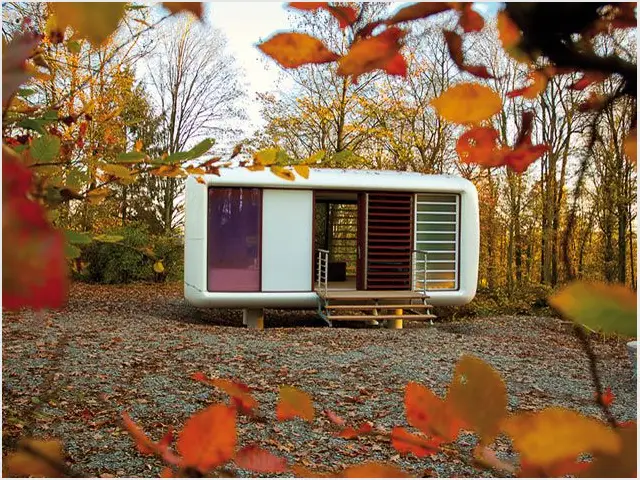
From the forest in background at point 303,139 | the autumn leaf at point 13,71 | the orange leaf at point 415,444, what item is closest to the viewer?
the autumn leaf at point 13,71

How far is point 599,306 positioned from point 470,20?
0.78ft

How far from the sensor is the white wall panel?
768cm

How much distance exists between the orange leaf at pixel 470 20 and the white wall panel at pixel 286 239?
727 cm

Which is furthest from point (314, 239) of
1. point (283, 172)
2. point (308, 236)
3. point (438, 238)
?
point (283, 172)

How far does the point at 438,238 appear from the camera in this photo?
8.41m

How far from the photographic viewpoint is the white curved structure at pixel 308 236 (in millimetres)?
7547

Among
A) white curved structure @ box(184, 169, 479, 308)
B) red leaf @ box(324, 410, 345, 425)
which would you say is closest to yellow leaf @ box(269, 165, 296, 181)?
red leaf @ box(324, 410, 345, 425)

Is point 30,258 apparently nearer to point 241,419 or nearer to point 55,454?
point 55,454

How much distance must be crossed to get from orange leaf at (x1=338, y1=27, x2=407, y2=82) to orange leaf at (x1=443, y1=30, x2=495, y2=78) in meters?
0.04

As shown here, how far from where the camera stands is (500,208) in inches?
464

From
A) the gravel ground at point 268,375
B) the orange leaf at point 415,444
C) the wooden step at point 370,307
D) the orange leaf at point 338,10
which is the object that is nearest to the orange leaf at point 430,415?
the orange leaf at point 415,444

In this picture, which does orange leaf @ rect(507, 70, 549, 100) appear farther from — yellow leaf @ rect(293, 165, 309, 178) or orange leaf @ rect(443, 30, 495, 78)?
yellow leaf @ rect(293, 165, 309, 178)

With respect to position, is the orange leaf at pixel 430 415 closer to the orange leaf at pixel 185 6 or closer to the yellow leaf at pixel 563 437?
the yellow leaf at pixel 563 437

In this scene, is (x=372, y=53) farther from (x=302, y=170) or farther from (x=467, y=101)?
(x=302, y=170)
